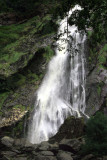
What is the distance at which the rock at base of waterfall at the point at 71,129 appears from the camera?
15.9 metres

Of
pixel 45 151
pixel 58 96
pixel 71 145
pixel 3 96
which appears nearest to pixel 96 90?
pixel 58 96

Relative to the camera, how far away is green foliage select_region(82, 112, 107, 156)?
38.9 feet

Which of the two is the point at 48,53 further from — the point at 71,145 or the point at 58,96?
the point at 71,145

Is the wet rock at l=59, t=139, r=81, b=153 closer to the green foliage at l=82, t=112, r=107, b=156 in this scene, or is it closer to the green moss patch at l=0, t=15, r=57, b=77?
the green foliage at l=82, t=112, r=107, b=156

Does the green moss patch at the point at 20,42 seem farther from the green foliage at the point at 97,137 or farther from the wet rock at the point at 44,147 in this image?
the green foliage at the point at 97,137

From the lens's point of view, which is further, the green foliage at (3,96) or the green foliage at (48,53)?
the green foliage at (48,53)

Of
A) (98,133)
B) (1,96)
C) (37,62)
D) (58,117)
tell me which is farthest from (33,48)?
(98,133)

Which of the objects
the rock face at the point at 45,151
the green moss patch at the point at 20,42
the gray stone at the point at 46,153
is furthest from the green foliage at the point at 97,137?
the green moss patch at the point at 20,42

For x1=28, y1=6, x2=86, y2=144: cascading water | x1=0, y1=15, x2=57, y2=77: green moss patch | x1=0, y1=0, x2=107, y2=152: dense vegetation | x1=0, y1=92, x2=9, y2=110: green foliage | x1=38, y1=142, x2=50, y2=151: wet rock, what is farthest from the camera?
x1=0, y1=15, x2=57, y2=77: green moss patch

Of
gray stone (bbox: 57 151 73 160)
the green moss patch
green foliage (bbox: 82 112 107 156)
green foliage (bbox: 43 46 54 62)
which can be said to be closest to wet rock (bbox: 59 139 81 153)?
gray stone (bbox: 57 151 73 160)

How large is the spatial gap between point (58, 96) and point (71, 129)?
602 cm

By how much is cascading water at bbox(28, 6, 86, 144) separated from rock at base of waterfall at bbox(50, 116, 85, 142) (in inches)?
91.3

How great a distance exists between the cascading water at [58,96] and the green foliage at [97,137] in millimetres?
6596

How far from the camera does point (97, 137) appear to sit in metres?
12.2
